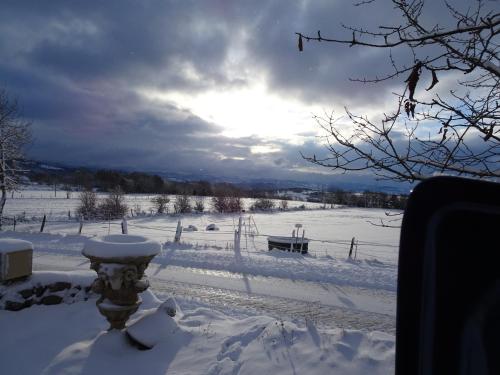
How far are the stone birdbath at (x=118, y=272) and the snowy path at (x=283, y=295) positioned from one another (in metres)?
3.53

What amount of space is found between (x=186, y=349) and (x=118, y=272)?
1.51 meters

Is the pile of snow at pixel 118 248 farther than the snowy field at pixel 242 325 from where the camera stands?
Yes

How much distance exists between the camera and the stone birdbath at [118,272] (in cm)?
500

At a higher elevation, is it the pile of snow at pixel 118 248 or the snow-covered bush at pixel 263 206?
the pile of snow at pixel 118 248

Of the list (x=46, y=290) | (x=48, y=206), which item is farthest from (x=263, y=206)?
(x=46, y=290)

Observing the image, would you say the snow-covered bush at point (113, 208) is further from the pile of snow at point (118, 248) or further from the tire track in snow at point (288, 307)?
the pile of snow at point (118, 248)

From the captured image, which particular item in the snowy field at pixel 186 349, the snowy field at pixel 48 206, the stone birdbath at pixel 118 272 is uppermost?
the stone birdbath at pixel 118 272

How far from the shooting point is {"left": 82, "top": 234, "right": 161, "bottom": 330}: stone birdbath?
16.4ft

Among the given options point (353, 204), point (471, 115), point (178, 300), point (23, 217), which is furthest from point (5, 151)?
point (353, 204)

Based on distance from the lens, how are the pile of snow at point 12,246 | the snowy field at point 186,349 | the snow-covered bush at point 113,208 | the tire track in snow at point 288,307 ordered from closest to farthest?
the snowy field at point 186,349
the pile of snow at point 12,246
the tire track in snow at point 288,307
the snow-covered bush at point 113,208

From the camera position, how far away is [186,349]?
5.14 metres

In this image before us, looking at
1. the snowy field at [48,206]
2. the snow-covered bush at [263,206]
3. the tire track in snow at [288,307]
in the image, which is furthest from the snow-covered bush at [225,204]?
the tire track in snow at [288,307]

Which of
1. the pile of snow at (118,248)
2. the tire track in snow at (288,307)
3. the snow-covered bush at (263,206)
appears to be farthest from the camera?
the snow-covered bush at (263,206)

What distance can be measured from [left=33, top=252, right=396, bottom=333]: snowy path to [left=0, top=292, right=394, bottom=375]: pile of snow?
2111mm
